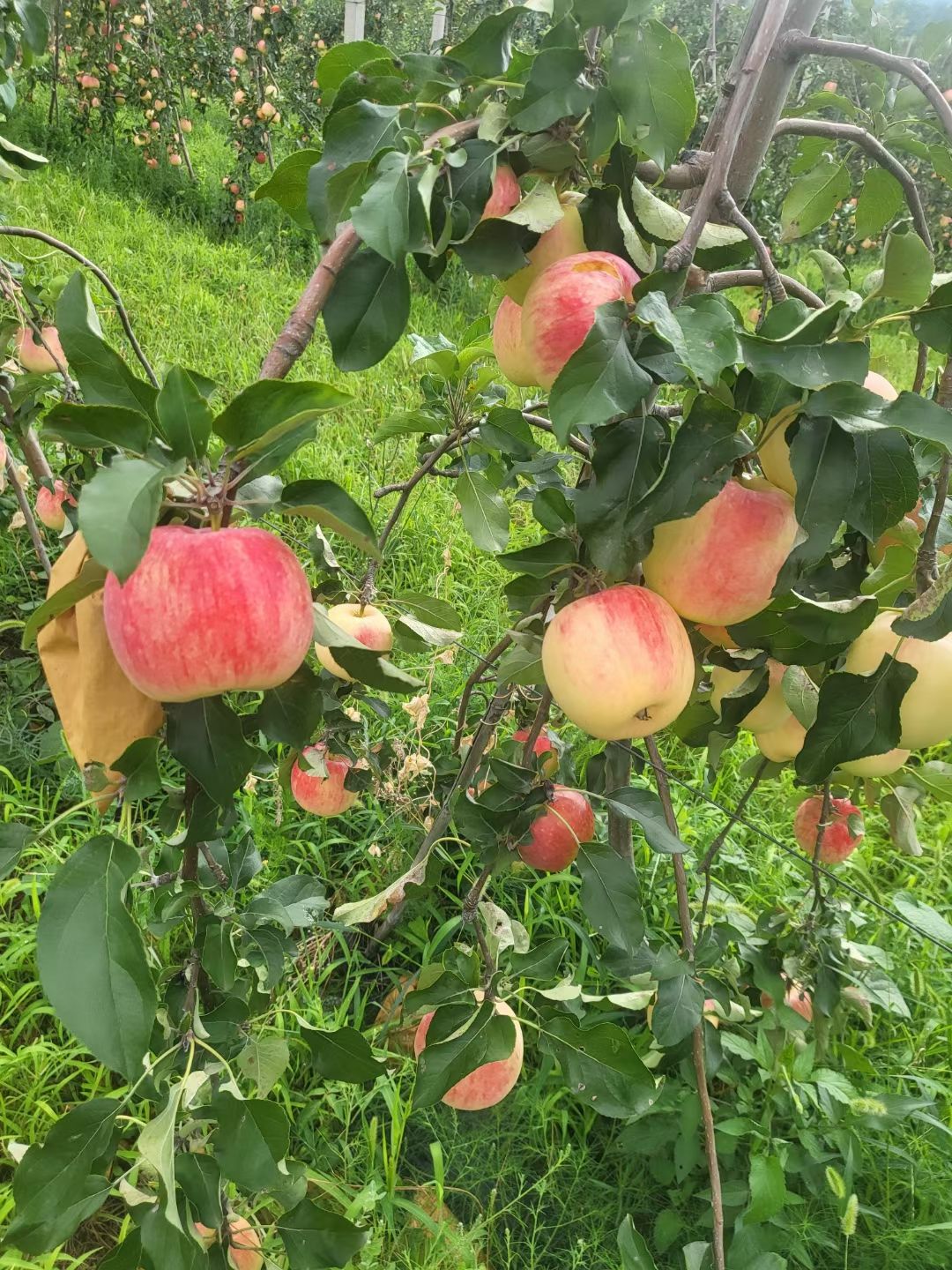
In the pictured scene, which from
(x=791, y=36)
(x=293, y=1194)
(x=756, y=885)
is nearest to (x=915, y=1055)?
(x=756, y=885)

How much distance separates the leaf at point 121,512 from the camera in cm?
40

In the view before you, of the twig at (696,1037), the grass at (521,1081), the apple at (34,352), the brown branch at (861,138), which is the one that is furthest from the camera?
the apple at (34,352)

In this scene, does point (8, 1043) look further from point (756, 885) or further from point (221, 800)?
point (756, 885)

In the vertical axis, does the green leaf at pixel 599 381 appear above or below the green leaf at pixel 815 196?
below

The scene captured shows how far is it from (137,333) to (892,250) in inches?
123

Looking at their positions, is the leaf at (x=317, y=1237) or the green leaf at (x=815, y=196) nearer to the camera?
the leaf at (x=317, y=1237)

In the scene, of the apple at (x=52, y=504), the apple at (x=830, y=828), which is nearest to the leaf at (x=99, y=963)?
the apple at (x=830, y=828)

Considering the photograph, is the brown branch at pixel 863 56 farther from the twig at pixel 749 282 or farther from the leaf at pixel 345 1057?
the leaf at pixel 345 1057

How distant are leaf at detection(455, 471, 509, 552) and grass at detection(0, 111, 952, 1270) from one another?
0.46 metres

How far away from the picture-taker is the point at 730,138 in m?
0.61

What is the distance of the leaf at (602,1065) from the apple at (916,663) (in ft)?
1.32

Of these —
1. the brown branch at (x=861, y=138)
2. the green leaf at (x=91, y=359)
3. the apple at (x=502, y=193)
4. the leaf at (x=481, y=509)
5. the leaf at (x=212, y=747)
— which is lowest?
the leaf at (x=481, y=509)

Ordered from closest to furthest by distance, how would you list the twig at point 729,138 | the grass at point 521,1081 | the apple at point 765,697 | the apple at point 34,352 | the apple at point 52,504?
the twig at point 729,138
the apple at point 765,697
the grass at point 521,1081
the apple at point 52,504
the apple at point 34,352

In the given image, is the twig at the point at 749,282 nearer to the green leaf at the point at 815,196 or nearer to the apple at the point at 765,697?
the green leaf at the point at 815,196
